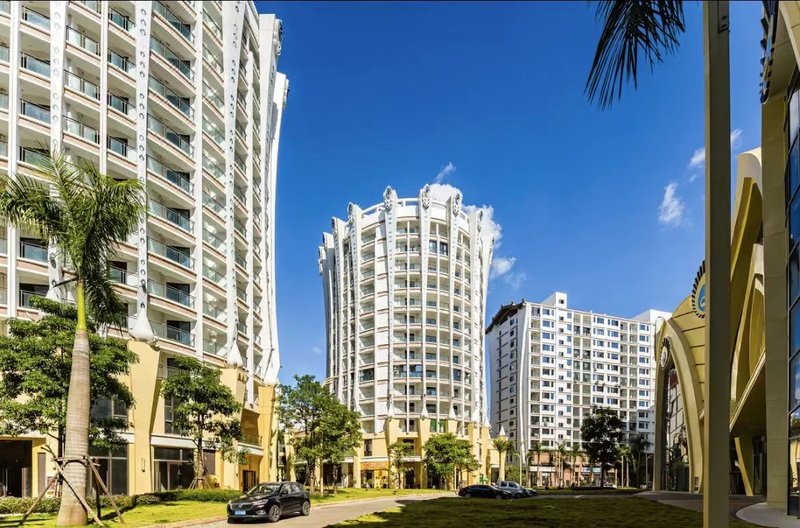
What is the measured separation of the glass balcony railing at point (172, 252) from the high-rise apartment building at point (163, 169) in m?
0.12

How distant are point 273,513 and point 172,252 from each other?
25405mm

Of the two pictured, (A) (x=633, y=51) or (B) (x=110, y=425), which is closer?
(A) (x=633, y=51)

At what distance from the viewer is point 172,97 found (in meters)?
44.1

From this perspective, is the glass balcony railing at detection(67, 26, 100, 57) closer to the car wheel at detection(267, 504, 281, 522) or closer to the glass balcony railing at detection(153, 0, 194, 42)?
the glass balcony railing at detection(153, 0, 194, 42)

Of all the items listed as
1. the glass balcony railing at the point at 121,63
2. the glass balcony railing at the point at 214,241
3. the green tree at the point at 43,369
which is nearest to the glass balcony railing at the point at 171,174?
the glass balcony railing at the point at 214,241

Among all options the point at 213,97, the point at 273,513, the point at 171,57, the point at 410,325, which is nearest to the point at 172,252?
the point at 171,57

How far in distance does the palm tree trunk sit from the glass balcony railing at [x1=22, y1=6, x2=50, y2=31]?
82.0 ft

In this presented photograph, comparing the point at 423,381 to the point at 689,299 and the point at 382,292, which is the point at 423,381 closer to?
the point at 382,292

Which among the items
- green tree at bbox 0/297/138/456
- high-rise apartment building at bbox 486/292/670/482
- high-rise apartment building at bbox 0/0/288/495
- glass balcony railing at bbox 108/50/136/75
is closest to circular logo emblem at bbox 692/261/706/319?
high-rise apartment building at bbox 0/0/288/495

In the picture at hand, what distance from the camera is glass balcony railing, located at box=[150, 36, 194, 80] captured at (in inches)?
1671

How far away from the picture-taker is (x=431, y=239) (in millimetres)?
91562

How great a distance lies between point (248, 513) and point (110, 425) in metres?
9.29

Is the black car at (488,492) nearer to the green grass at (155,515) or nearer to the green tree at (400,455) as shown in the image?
the green grass at (155,515)

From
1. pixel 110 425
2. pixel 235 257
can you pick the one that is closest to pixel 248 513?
pixel 110 425
